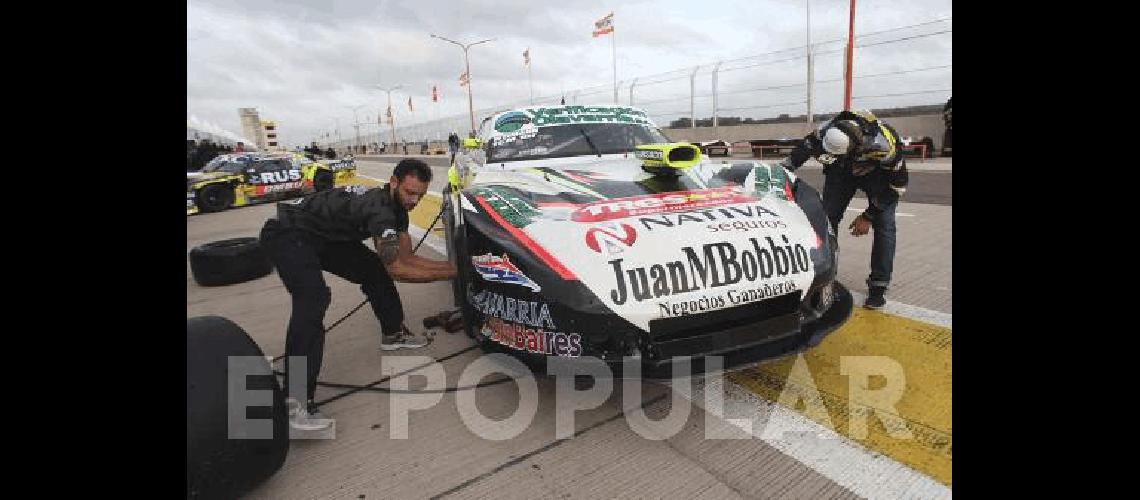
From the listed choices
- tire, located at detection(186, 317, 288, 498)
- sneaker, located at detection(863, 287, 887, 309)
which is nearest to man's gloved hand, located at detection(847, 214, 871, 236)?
sneaker, located at detection(863, 287, 887, 309)

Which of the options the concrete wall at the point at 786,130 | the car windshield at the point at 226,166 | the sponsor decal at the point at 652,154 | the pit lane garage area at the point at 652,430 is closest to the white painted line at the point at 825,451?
the pit lane garage area at the point at 652,430

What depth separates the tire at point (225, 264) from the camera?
497cm

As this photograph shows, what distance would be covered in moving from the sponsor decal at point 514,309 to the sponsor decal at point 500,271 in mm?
65

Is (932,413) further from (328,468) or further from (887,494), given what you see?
(328,468)

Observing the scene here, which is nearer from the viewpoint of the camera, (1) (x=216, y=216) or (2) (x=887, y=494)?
(2) (x=887, y=494)

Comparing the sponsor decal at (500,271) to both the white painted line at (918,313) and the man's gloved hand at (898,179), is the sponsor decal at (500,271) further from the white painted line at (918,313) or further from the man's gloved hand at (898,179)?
the man's gloved hand at (898,179)

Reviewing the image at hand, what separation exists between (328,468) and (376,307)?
1304mm

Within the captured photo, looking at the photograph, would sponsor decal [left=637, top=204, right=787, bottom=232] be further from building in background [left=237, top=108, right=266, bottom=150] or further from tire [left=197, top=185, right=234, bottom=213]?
building in background [left=237, top=108, right=266, bottom=150]

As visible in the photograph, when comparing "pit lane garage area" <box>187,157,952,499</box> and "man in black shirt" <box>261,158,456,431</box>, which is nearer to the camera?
"pit lane garage area" <box>187,157,952,499</box>

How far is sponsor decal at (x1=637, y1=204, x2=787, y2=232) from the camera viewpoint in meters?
2.24

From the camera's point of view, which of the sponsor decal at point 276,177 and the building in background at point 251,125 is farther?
the building in background at point 251,125

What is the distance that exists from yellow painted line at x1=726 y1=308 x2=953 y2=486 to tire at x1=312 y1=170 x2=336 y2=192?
41.0 feet
